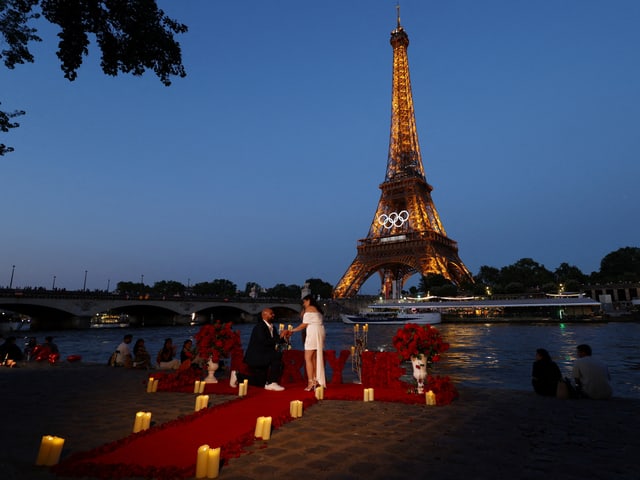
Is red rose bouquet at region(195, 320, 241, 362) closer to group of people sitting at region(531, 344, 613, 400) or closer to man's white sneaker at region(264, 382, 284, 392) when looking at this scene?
man's white sneaker at region(264, 382, 284, 392)

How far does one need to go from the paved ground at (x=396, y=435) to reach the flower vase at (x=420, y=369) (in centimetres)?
83

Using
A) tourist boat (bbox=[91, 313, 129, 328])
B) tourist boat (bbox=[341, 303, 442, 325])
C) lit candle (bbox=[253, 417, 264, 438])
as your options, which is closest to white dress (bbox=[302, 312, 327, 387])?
lit candle (bbox=[253, 417, 264, 438])

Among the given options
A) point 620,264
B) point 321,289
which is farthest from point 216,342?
point 321,289

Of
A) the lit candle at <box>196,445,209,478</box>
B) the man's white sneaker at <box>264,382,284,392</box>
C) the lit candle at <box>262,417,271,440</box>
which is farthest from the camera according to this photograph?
the man's white sneaker at <box>264,382,284,392</box>

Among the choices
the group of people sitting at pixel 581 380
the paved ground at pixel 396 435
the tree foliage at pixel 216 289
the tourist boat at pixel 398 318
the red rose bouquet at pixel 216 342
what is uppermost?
the tree foliage at pixel 216 289

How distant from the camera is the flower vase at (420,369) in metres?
8.81

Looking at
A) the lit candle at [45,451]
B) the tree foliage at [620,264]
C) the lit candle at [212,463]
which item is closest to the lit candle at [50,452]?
the lit candle at [45,451]

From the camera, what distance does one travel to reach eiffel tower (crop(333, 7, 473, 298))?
2712 inches

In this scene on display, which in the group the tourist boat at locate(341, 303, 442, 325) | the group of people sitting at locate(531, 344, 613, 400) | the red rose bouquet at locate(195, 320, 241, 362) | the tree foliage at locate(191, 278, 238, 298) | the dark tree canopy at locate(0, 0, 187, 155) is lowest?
the group of people sitting at locate(531, 344, 613, 400)

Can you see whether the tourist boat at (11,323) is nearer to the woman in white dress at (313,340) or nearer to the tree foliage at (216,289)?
the tree foliage at (216,289)

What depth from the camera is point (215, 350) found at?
10.4 m

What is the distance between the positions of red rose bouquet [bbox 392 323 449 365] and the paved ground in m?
1.12

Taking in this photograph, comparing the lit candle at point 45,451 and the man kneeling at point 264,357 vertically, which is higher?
the man kneeling at point 264,357

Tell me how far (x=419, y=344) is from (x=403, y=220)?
2648 inches
